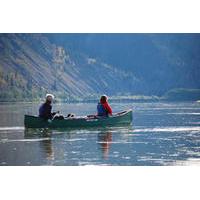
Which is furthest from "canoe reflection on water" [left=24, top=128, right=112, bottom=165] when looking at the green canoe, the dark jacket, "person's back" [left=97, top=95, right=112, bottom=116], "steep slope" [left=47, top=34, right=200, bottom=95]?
"steep slope" [left=47, top=34, right=200, bottom=95]

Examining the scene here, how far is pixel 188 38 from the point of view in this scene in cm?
2094

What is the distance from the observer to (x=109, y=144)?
19.9 m

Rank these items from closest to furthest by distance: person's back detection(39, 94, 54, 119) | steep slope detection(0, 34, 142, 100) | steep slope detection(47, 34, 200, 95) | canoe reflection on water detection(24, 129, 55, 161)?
canoe reflection on water detection(24, 129, 55, 161), person's back detection(39, 94, 54, 119), steep slope detection(47, 34, 200, 95), steep slope detection(0, 34, 142, 100)

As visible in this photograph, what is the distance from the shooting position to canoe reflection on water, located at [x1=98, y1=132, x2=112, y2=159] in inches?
728

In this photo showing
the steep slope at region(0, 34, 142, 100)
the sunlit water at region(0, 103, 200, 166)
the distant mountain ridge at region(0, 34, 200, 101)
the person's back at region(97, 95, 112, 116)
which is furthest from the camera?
the steep slope at region(0, 34, 142, 100)

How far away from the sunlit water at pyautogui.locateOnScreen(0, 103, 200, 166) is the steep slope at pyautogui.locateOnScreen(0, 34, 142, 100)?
10.2 feet

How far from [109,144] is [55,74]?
52.5ft

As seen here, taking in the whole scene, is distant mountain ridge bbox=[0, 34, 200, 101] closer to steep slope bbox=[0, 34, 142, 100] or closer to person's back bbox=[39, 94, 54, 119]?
steep slope bbox=[0, 34, 142, 100]

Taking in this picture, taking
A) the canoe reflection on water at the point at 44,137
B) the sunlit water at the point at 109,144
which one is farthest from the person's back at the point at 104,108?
the canoe reflection on water at the point at 44,137

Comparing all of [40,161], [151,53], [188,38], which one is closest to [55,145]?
[40,161]

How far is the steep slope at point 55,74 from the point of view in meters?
30.1
